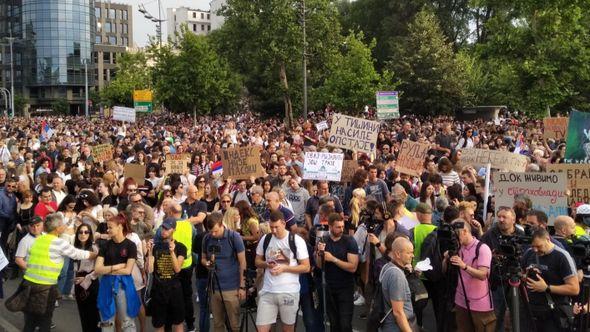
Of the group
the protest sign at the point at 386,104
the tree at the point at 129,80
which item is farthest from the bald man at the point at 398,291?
the tree at the point at 129,80

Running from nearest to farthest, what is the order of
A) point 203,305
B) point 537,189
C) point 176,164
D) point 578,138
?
point 203,305 < point 537,189 < point 578,138 < point 176,164

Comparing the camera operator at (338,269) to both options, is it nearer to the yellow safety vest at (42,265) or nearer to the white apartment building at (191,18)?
the yellow safety vest at (42,265)

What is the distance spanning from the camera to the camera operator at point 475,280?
22.0ft

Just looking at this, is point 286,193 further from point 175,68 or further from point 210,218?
point 175,68

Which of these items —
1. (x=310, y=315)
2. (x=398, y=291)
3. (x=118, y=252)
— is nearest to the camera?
(x=398, y=291)

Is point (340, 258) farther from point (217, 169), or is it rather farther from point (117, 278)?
point (217, 169)

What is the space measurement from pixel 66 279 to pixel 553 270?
696cm

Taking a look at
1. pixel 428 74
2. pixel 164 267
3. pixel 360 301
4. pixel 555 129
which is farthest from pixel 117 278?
pixel 428 74

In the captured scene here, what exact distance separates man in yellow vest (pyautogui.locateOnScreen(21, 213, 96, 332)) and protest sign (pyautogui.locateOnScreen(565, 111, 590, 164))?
26.4 feet

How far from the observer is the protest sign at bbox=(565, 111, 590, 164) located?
12.0 meters

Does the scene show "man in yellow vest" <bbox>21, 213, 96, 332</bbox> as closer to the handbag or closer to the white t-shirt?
the handbag

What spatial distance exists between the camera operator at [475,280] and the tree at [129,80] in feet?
207

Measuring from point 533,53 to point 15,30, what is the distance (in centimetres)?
11690

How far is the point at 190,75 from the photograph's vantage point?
4194 cm
